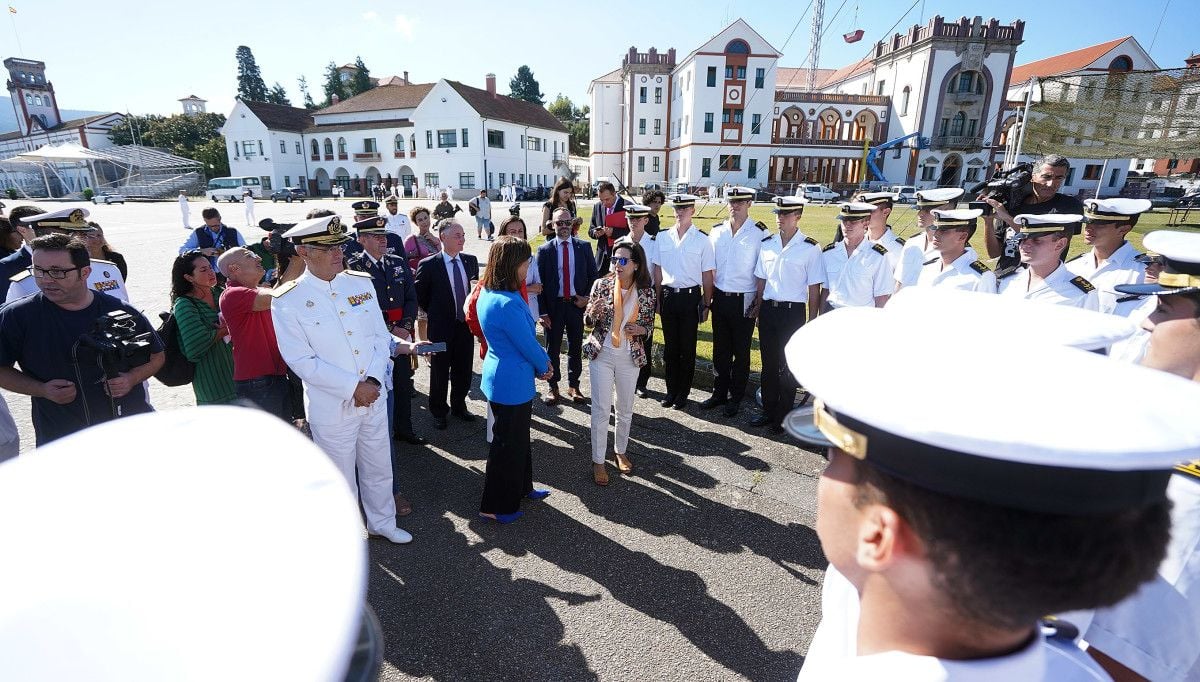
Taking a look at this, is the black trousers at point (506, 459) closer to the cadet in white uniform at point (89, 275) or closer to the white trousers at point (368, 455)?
the white trousers at point (368, 455)

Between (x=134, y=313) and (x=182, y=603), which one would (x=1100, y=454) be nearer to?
(x=182, y=603)

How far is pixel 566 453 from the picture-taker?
5223mm

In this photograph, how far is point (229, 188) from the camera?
163 feet

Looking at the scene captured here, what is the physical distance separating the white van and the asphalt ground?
170 feet

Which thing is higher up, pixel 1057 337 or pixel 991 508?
pixel 1057 337

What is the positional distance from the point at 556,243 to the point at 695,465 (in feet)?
10.2

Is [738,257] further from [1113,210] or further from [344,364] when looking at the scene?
[344,364]

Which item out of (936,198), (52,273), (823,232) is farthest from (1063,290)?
(823,232)

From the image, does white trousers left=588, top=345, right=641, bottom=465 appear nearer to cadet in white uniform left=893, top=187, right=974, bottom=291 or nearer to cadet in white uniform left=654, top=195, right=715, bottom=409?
cadet in white uniform left=654, top=195, right=715, bottom=409

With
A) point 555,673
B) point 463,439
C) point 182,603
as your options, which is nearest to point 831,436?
point 182,603

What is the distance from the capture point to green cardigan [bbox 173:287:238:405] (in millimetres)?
3939

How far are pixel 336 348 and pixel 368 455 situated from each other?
0.83 metres

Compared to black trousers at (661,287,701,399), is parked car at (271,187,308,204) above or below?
above

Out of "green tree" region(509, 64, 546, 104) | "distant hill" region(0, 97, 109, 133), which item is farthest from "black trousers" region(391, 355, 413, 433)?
"distant hill" region(0, 97, 109, 133)
